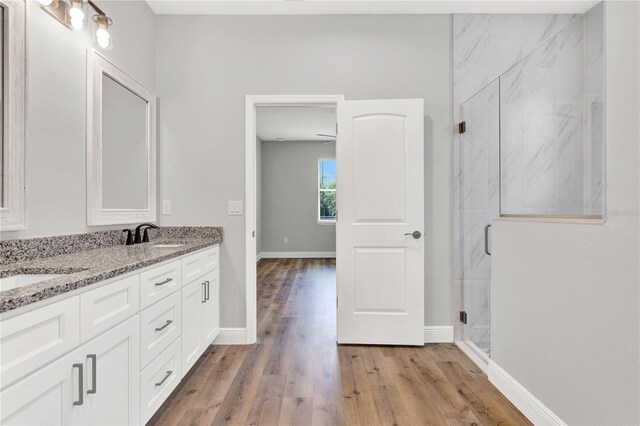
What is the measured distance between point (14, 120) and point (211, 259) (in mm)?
1423

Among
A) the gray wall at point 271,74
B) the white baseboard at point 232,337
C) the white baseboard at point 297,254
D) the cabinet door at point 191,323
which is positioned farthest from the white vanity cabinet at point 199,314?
the white baseboard at point 297,254

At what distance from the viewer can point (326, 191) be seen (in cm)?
792

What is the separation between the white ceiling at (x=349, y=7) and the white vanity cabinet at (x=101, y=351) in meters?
2.07

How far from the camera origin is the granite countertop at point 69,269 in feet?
3.15

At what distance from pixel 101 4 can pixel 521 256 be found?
119 inches

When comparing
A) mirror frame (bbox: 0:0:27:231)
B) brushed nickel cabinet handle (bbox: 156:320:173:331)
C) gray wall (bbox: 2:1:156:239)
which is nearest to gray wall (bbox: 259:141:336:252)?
gray wall (bbox: 2:1:156:239)

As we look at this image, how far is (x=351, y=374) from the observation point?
2.31 metres

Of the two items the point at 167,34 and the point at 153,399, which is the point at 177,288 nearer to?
the point at 153,399

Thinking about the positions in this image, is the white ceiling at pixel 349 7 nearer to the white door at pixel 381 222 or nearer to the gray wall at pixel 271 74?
the gray wall at pixel 271 74

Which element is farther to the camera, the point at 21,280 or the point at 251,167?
the point at 251,167

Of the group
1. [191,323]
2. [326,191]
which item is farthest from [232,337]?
[326,191]

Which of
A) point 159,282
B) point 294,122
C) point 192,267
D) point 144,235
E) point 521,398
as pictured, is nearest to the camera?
point 159,282

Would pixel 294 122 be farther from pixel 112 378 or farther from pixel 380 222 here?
pixel 112 378

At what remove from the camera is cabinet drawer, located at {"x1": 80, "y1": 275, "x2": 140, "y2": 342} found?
120 cm
